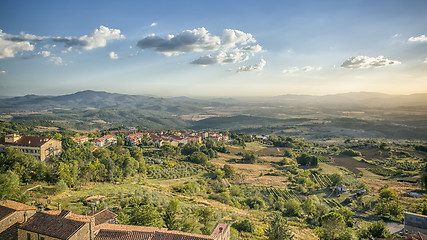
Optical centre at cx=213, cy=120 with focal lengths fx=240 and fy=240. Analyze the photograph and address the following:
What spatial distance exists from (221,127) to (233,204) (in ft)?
514

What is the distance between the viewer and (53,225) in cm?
1290

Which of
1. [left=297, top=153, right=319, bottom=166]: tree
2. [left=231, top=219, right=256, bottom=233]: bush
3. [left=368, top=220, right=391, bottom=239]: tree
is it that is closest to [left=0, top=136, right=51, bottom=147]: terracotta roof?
[left=231, top=219, right=256, bottom=233]: bush

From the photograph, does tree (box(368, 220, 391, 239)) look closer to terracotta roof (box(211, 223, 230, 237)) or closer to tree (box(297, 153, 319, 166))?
terracotta roof (box(211, 223, 230, 237))

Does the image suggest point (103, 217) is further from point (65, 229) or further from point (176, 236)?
point (176, 236)

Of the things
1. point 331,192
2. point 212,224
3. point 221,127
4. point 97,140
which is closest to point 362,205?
point 331,192

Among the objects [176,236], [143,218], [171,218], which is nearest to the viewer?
[176,236]

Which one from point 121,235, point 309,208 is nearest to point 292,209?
point 309,208

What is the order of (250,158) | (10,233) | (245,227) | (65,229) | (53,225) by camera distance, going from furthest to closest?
1. (250,158)
2. (245,227)
3. (10,233)
4. (53,225)
5. (65,229)

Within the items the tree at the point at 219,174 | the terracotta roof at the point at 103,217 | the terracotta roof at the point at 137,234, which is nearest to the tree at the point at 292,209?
the tree at the point at 219,174

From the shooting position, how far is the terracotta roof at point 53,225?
12372mm

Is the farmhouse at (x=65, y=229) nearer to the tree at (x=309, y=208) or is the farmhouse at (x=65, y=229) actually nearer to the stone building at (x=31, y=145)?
the tree at (x=309, y=208)

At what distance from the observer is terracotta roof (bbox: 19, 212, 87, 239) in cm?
1237

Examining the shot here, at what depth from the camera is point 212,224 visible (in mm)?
22641

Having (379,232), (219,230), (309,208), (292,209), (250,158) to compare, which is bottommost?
(250,158)
